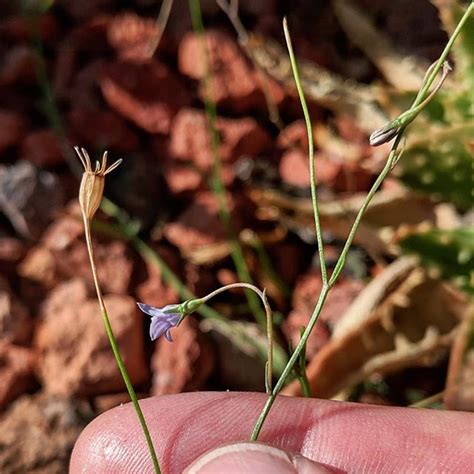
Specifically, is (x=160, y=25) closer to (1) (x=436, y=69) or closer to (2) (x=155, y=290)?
(2) (x=155, y=290)

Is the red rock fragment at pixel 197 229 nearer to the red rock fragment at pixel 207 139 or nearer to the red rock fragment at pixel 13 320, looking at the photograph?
the red rock fragment at pixel 207 139

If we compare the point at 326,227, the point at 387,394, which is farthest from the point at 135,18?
the point at 387,394

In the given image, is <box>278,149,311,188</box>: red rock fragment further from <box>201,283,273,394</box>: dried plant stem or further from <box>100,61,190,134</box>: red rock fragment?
<box>201,283,273,394</box>: dried plant stem

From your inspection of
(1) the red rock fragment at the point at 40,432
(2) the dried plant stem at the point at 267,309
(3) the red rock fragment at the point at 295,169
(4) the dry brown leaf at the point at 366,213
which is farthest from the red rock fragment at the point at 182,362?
(2) the dried plant stem at the point at 267,309

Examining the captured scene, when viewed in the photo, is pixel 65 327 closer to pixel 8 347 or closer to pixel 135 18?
pixel 8 347

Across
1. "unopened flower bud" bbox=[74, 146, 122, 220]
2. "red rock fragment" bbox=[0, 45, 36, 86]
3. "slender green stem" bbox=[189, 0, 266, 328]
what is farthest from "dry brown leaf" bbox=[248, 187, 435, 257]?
"unopened flower bud" bbox=[74, 146, 122, 220]
